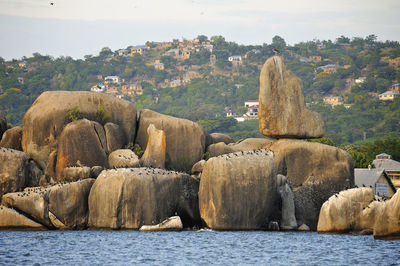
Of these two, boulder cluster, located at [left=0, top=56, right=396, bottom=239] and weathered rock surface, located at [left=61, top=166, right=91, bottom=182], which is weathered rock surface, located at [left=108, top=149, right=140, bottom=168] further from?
weathered rock surface, located at [left=61, top=166, right=91, bottom=182]

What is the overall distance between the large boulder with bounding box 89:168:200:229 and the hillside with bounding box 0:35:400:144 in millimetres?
70703

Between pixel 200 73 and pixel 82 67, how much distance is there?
2959 cm

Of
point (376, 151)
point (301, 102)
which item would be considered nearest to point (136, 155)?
point (301, 102)

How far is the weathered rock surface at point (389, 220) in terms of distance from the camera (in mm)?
30609

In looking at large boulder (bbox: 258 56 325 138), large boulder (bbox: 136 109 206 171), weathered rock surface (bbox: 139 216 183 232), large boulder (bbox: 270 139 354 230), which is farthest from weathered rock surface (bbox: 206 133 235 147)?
weathered rock surface (bbox: 139 216 183 232)

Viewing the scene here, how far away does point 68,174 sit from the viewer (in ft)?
136

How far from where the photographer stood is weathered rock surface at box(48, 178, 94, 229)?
38.4 metres

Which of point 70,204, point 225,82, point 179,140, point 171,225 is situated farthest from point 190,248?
point 225,82

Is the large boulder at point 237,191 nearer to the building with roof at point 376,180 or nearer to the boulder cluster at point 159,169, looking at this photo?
the boulder cluster at point 159,169

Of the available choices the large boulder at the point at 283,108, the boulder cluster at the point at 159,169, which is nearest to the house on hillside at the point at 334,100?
the boulder cluster at the point at 159,169

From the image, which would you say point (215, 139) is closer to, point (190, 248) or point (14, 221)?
point (14, 221)

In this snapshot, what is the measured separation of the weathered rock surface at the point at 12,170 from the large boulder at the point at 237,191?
34.2 feet

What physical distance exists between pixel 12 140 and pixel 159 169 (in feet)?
35.2

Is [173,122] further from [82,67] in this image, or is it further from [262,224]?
[82,67]
